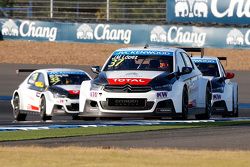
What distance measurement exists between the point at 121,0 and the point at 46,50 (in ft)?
12.2

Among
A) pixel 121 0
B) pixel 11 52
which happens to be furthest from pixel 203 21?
pixel 11 52

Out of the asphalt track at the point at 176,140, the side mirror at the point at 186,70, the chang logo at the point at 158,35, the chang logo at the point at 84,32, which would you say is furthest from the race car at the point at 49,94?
the chang logo at the point at 84,32

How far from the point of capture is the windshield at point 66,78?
1145 inches

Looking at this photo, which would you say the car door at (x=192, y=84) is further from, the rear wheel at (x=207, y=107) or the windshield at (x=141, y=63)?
the rear wheel at (x=207, y=107)

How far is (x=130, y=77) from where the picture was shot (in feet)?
74.7

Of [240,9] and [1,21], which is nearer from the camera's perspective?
[240,9]

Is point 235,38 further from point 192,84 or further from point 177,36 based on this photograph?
point 192,84

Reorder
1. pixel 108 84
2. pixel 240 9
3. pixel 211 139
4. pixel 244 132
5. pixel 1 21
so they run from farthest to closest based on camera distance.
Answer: pixel 1 21 → pixel 240 9 → pixel 108 84 → pixel 244 132 → pixel 211 139

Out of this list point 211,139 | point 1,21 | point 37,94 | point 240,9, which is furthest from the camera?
point 1,21

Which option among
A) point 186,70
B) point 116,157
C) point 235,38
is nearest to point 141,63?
point 186,70

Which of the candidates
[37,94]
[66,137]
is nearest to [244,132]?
[66,137]

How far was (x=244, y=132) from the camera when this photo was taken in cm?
2083

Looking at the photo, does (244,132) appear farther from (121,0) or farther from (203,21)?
(121,0)

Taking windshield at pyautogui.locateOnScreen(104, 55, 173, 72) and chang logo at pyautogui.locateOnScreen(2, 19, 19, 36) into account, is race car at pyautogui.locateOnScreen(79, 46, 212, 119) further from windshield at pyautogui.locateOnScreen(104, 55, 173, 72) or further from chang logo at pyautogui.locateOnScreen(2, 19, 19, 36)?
chang logo at pyautogui.locateOnScreen(2, 19, 19, 36)
